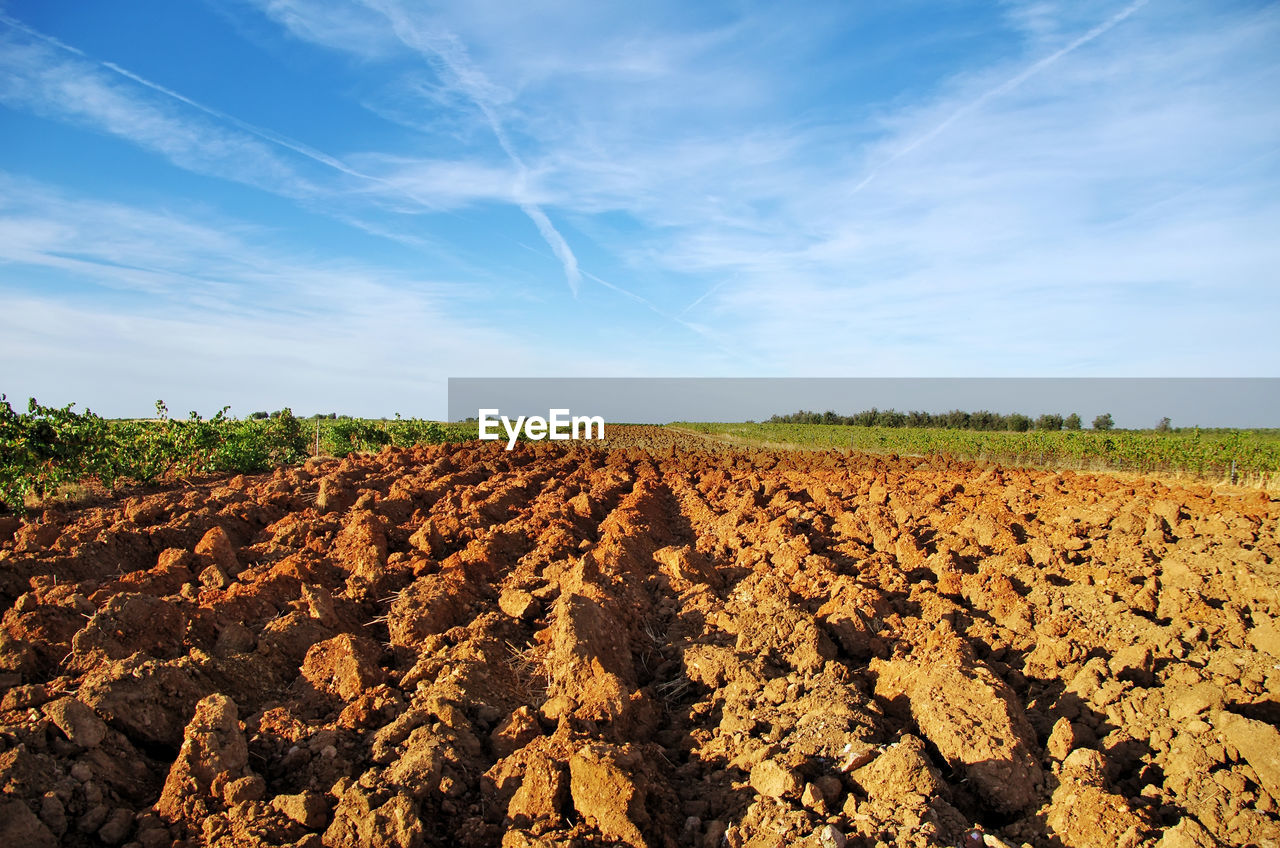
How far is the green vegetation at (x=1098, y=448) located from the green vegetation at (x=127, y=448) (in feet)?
103

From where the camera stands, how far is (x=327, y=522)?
1162 cm

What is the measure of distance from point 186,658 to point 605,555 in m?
4.69

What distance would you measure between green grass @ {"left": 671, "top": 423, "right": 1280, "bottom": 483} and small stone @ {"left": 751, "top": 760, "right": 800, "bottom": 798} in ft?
92.1

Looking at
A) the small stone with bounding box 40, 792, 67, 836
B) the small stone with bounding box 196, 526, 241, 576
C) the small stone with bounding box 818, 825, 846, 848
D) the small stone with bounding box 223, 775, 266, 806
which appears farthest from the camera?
the small stone with bounding box 196, 526, 241, 576

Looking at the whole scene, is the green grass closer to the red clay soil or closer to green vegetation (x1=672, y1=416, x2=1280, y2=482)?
green vegetation (x1=672, y1=416, x2=1280, y2=482)

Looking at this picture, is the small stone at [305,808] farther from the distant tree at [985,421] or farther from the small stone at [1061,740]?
the distant tree at [985,421]

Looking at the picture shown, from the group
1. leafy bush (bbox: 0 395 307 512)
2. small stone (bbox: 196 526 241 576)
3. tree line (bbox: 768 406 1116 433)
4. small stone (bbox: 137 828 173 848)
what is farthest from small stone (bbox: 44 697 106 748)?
tree line (bbox: 768 406 1116 433)

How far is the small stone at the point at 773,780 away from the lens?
415 cm

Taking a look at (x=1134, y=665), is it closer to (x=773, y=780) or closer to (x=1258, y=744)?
(x=1258, y=744)

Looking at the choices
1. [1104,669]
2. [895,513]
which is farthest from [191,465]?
[1104,669]

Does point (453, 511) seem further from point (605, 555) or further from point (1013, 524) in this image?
point (1013, 524)

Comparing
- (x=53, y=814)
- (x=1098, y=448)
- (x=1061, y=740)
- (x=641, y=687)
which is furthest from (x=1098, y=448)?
(x=53, y=814)

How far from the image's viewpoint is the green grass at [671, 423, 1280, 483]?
28.5 m

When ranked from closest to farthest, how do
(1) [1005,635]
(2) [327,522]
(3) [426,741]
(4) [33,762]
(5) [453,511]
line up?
1. (4) [33,762]
2. (3) [426,741]
3. (1) [1005,635]
4. (2) [327,522]
5. (5) [453,511]
